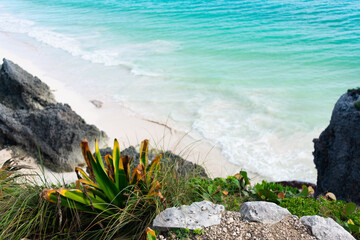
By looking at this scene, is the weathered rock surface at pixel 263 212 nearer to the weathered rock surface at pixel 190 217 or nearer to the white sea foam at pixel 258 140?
the weathered rock surface at pixel 190 217

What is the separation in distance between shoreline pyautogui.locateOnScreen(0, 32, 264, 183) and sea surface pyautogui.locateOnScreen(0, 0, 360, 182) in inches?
A: 14.0

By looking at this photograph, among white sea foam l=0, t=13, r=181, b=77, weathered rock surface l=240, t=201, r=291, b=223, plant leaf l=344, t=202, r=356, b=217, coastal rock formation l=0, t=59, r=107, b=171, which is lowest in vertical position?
white sea foam l=0, t=13, r=181, b=77

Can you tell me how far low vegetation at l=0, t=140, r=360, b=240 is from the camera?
10.5 feet

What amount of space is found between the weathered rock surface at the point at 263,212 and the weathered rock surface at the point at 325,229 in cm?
21

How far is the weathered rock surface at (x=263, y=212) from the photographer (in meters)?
3.31

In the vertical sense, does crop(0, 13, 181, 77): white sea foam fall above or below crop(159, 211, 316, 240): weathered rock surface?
below

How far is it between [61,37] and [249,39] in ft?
34.8

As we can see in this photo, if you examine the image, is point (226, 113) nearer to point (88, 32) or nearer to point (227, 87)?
point (227, 87)

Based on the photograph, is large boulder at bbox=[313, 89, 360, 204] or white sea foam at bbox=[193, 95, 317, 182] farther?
white sea foam at bbox=[193, 95, 317, 182]

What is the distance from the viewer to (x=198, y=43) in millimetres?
19094

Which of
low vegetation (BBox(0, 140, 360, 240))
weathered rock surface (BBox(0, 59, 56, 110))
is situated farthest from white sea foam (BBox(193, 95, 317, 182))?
low vegetation (BBox(0, 140, 360, 240))

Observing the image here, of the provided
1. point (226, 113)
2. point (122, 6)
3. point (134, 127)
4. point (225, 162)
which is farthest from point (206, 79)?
point (122, 6)

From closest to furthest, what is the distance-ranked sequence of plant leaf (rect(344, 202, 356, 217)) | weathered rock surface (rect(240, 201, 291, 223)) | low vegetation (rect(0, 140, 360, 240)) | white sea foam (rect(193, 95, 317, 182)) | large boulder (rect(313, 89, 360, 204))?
low vegetation (rect(0, 140, 360, 240)) < weathered rock surface (rect(240, 201, 291, 223)) < plant leaf (rect(344, 202, 356, 217)) < large boulder (rect(313, 89, 360, 204)) < white sea foam (rect(193, 95, 317, 182))

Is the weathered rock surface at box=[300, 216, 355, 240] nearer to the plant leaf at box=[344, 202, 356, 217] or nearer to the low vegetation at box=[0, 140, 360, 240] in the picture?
the low vegetation at box=[0, 140, 360, 240]
